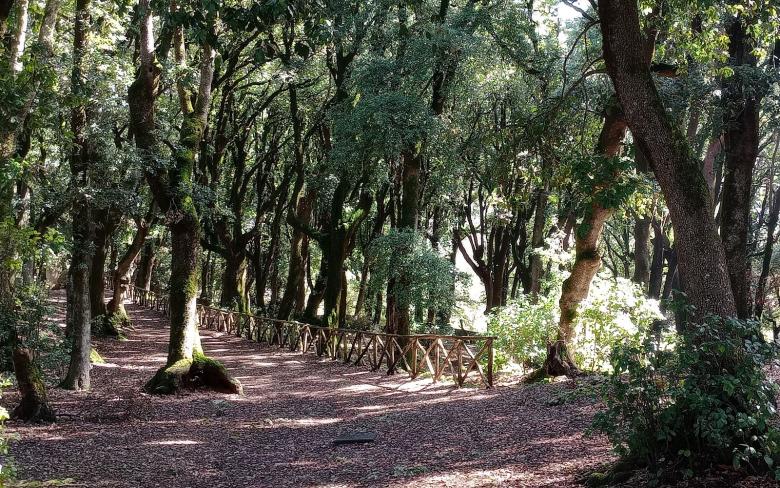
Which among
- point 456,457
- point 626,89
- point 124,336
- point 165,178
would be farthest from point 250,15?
point 124,336

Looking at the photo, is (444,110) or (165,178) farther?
(444,110)

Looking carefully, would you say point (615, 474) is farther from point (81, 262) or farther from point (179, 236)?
point (81, 262)

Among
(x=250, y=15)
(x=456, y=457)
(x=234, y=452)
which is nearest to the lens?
(x=250, y=15)

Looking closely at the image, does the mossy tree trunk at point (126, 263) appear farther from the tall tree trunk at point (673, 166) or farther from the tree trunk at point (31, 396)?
the tall tree trunk at point (673, 166)

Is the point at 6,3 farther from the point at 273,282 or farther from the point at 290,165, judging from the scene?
the point at 273,282

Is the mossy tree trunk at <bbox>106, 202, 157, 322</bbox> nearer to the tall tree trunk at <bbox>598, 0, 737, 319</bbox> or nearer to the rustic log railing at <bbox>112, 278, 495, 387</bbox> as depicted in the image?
the rustic log railing at <bbox>112, 278, 495, 387</bbox>

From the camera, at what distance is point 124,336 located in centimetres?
2216

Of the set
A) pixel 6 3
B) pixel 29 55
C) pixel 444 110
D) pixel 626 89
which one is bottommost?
pixel 626 89

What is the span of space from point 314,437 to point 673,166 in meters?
6.24

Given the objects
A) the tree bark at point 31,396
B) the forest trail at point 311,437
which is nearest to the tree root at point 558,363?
the forest trail at point 311,437

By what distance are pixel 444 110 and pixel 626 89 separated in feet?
40.0

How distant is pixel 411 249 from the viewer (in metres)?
16.4

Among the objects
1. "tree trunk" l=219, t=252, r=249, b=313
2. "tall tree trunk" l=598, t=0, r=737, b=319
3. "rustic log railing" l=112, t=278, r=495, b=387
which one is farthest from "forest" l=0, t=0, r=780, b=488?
"tree trunk" l=219, t=252, r=249, b=313

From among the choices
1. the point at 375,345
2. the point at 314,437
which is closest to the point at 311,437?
the point at 314,437
